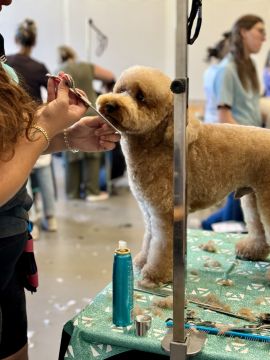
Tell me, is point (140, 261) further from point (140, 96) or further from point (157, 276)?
point (140, 96)

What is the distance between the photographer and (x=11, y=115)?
81 cm

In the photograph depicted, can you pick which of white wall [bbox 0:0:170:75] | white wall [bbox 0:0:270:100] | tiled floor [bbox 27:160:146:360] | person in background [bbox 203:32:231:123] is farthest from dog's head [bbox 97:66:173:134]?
white wall [bbox 0:0:170:75]

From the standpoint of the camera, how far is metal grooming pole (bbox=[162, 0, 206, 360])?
79 centimetres

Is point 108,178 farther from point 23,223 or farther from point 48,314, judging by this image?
point 23,223

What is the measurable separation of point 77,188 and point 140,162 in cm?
299

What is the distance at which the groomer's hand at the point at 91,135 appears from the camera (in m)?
1.17

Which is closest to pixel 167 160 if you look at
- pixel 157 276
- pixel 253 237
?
pixel 157 276

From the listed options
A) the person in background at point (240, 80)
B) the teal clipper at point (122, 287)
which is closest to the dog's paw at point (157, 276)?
the teal clipper at point (122, 287)

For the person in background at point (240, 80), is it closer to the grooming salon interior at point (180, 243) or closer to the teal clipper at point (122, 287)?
the grooming salon interior at point (180, 243)

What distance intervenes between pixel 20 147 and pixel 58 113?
0.39 feet

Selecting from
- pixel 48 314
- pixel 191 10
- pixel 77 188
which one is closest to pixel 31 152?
pixel 191 10

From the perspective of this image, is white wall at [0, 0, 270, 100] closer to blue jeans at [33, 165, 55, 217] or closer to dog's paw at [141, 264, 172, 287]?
blue jeans at [33, 165, 55, 217]

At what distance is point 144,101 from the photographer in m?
1.26

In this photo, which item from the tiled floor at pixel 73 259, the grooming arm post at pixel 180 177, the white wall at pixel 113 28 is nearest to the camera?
the grooming arm post at pixel 180 177
